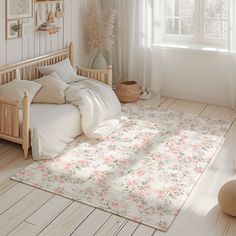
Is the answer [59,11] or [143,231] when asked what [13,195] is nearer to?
[143,231]

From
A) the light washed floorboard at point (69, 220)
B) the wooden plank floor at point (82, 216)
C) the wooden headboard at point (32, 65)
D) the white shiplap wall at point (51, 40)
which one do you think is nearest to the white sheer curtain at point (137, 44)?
the white shiplap wall at point (51, 40)

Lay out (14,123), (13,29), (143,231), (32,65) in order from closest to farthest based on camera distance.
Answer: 1. (143,231)
2. (14,123)
3. (13,29)
4. (32,65)

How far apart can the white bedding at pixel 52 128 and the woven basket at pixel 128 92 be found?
1.27 metres

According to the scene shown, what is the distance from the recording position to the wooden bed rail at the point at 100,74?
5.12m

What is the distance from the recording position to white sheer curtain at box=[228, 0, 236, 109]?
201 inches

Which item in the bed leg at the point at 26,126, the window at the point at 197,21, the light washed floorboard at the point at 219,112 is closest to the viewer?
the bed leg at the point at 26,126

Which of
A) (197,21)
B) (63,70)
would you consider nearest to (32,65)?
(63,70)

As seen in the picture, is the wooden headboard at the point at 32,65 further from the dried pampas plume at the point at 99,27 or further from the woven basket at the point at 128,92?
the woven basket at the point at 128,92

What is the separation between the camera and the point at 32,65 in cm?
478

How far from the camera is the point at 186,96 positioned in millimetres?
5762

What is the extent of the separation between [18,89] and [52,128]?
496 millimetres

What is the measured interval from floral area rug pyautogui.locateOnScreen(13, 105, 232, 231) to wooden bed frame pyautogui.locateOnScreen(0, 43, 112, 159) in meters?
0.33

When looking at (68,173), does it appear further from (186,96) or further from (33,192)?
(186,96)

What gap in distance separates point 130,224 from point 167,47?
10.4 ft
